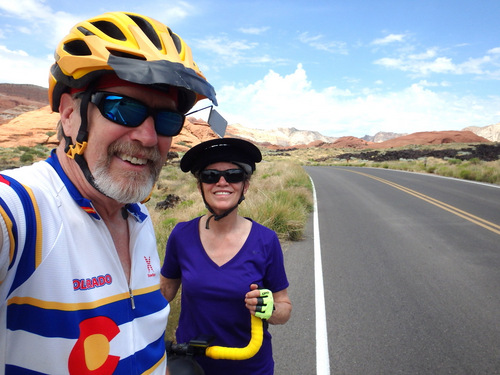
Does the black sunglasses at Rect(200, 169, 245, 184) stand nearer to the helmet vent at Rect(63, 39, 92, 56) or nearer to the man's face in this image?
the man's face

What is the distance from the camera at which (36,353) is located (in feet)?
3.34

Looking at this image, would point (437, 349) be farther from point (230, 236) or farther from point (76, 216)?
point (76, 216)

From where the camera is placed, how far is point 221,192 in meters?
2.26

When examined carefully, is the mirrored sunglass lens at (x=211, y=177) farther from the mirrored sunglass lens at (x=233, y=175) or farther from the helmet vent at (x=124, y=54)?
the helmet vent at (x=124, y=54)

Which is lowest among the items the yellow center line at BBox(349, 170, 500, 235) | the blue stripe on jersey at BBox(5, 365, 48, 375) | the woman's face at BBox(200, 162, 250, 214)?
the yellow center line at BBox(349, 170, 500, 235)

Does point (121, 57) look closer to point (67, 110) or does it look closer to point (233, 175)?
point (67, 110)

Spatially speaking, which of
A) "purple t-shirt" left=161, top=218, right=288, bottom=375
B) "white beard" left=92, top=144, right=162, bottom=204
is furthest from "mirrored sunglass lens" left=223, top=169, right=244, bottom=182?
"white beard" left=92, top=144, right=162, bottom=204

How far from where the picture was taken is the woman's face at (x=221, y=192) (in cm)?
224

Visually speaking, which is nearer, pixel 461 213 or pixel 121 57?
pixel 121 57

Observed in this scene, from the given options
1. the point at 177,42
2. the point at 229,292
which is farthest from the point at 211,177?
the point at 177,42

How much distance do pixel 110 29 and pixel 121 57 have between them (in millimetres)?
295

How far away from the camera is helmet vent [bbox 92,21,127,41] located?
143cm

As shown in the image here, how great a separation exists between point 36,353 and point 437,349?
12.3 ft

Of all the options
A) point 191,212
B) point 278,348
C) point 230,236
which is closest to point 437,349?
point 278,348
